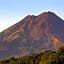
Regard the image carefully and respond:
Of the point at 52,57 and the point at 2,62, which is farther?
the point at 2,62

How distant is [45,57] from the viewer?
163ft

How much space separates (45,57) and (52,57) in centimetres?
233

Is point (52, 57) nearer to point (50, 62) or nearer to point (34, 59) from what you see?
point (50, 62)

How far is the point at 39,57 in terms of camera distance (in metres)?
52.8

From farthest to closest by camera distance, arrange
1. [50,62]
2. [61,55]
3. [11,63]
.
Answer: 1. [11,63]
2. [61,55]
3. [50,62]

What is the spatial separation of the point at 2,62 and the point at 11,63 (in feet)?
7.21

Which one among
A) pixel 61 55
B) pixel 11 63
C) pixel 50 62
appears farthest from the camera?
pixel 11 63

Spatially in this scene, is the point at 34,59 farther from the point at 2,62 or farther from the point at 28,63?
the point at 2,62

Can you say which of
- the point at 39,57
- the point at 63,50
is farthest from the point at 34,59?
Answer: the point at 63,50

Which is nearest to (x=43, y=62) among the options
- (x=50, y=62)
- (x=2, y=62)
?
(x=50, y=62)

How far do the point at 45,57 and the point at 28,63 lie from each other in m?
3.55

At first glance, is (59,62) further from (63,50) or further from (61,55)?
(63,50)

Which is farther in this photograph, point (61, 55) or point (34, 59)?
point (34, 59)

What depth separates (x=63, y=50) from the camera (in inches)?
2105
